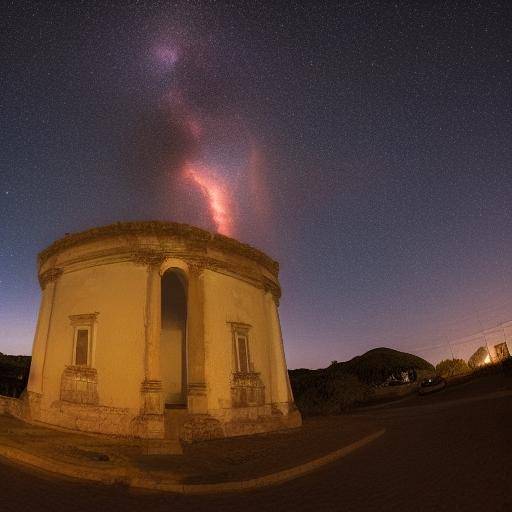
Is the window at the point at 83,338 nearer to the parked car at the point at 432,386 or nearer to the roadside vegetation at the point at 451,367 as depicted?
the parked car at the point at 432,386

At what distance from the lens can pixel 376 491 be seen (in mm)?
5141

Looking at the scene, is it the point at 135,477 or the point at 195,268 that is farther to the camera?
the point at 195,268

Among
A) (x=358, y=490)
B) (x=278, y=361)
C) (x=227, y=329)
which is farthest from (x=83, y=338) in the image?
(x=358, y=490)

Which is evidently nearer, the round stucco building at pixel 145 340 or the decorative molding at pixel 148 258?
the round stucco building at pixel 145 340

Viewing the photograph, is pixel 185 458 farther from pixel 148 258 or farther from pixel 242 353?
pixel 148 258

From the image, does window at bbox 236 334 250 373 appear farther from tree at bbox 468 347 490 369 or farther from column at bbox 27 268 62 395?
tree at bbox 468 347 490 369

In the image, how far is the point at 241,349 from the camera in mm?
12070

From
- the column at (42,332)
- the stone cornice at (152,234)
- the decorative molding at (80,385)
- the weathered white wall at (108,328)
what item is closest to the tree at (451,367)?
the stone cornice at (152,234)

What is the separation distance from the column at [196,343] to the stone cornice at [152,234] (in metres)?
1.13

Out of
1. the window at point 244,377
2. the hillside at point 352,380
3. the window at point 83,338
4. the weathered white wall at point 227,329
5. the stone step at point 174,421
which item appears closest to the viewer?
the stone step at point 174,421

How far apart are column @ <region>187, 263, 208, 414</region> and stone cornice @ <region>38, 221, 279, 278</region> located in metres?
1.13

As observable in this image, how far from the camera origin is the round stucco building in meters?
9.79

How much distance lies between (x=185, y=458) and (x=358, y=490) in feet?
12.5

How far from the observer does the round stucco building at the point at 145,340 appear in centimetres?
979
